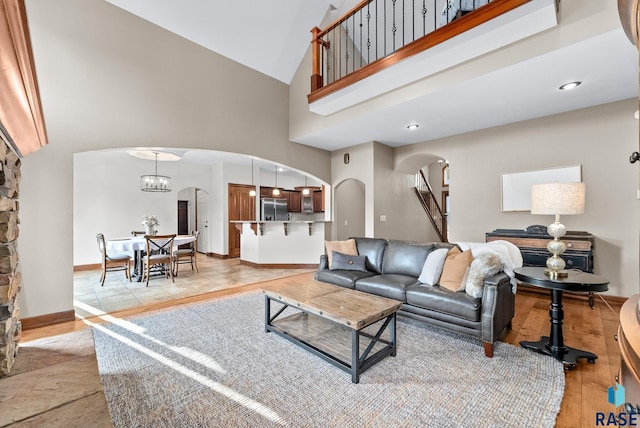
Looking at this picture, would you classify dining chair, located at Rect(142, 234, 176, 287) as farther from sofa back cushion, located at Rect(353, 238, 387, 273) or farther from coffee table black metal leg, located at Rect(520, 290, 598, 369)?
coffee table black metal leg, located at Rect(520, 290, 598, 369)

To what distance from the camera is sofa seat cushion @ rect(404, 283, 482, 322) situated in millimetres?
2330

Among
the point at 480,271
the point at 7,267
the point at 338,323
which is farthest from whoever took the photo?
the point at 480,271

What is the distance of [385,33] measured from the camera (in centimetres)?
376

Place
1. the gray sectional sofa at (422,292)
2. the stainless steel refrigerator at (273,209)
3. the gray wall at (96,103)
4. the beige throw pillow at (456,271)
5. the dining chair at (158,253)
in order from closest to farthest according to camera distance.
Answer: the gray sectional sofa at (422,292)
the beige throw pillow at (456,271)
the gray wall at (96,103)
the dining chair at (158,253)
the stainless steel refrigerator at (273,209)

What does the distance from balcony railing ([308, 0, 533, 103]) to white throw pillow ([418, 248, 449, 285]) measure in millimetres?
2320

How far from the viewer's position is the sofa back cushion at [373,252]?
3.64 m

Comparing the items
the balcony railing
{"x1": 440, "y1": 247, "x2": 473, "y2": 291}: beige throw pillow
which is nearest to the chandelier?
the balcony railing

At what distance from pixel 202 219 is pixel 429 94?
25.3ft

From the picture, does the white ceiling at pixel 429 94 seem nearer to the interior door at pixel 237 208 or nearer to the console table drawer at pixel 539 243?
the console table drawer at pixel 539 243

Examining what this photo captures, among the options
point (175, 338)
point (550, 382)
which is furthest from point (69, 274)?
point (550, 382)

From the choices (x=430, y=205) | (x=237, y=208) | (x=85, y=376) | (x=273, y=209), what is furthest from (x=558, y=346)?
(x=273, y=209)

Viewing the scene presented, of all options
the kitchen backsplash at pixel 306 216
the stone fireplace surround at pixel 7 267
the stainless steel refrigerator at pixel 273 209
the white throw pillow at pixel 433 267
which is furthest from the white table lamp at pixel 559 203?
the stainless steel refrigerator at pixel 273 209

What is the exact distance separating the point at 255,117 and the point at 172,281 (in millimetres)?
3338

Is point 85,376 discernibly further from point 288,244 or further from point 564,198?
point 288,244
